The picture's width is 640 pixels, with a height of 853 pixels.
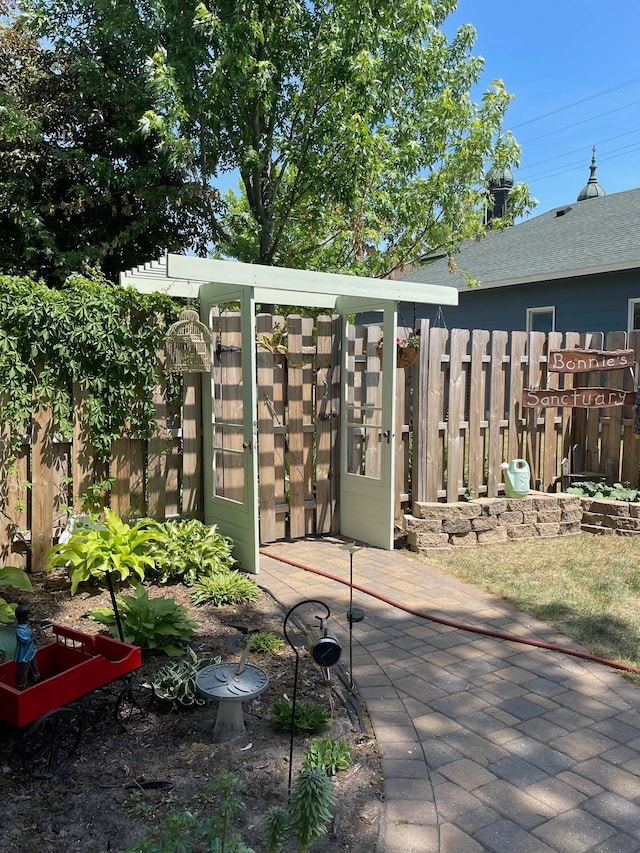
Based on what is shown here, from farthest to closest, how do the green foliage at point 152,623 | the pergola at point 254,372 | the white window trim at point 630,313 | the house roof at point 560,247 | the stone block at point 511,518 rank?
the house roof at point 560,247, the white window trim at point 630,313, the stone block at point 511,518, the pergola at point 254,372, the green foliage at point 152,623

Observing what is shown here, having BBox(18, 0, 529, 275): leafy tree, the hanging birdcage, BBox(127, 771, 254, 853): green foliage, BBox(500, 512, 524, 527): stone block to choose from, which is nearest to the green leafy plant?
BBox(127, 771, 254, 853): green foliage

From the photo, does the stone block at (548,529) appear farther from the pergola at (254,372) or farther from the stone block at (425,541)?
the pergola at (254,372)

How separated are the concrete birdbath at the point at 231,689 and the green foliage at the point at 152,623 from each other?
711 millimetres

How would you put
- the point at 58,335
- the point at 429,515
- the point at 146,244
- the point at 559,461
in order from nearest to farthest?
the point at 58,335, the point at 429,515, the point at 559,461, the point at 146,244

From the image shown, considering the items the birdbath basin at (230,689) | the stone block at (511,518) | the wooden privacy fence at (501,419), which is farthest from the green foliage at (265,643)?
the stone block at (511,518)

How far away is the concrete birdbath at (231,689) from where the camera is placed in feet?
8.10

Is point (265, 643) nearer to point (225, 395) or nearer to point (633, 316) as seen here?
point (225, 395)

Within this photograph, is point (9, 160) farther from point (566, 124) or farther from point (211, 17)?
point (566, 124)

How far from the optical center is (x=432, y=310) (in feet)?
52.7

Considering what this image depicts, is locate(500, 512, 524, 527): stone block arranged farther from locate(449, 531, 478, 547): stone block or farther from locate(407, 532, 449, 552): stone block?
locate(407, 532, 449, 552): stone block

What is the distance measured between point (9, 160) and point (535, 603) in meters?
8.65

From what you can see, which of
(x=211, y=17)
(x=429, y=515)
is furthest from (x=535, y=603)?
(x=211, y=17)

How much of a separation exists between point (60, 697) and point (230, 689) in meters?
0.62

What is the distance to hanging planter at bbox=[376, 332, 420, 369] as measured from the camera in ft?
18.3
